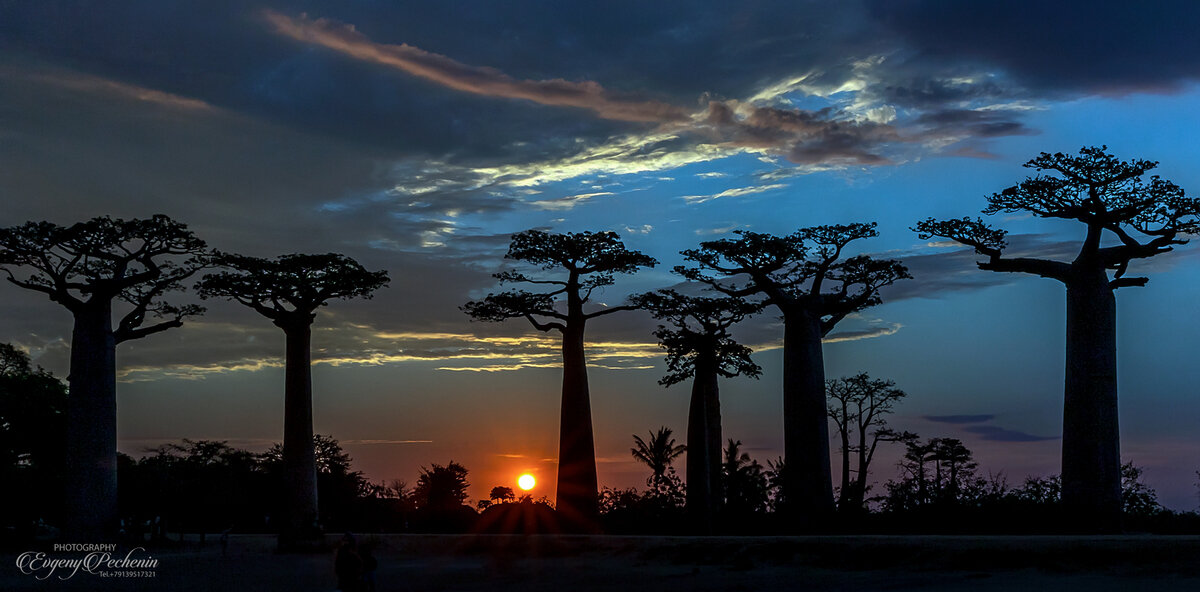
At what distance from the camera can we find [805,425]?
27.8m

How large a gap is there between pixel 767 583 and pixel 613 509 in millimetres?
17607

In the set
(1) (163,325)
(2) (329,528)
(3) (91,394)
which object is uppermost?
(1) (163,325)

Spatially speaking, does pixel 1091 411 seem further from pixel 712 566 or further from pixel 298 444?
pixel 298 444

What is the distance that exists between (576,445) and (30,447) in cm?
1659

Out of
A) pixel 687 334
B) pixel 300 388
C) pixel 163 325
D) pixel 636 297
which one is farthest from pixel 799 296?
pixel 163 325

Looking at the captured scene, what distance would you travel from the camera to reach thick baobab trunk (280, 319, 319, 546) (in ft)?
91.1

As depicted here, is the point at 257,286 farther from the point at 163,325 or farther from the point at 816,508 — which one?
the point at 816,508

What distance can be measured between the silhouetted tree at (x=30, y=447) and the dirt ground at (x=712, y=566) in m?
5.74

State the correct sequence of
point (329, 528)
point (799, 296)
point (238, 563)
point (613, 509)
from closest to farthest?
point (238, 563), point (799, 296), point (613, 509), point (329, 528)

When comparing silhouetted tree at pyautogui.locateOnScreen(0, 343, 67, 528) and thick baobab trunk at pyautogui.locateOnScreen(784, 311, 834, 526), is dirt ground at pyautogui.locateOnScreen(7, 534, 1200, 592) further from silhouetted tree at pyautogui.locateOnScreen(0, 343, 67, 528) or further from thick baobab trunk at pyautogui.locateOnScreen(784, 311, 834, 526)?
thick baobab trunk at pyautogui.locateOnScreen(784, 311, 834, 526)

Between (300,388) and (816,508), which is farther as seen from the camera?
(300,388)

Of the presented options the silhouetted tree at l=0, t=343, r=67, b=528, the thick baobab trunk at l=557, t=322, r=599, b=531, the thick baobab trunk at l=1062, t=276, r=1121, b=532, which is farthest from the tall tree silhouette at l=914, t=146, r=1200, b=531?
the silhouetted tree at l=0, t=343, r=67, b=528

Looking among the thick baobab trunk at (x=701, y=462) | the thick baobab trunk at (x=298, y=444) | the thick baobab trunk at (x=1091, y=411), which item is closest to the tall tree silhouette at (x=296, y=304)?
the thick baobab trunk at (x=298, y=444)

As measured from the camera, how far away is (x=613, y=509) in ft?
104
